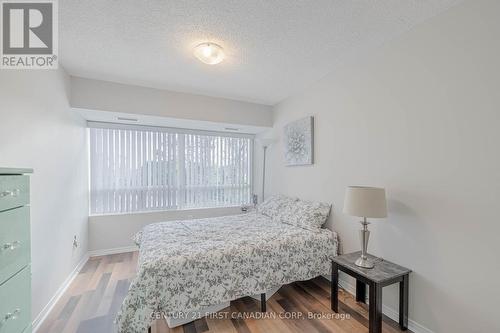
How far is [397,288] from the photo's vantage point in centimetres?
192

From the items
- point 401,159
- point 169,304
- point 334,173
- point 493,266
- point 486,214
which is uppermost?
point 401,159

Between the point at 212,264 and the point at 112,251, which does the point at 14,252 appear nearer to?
the point at 212,264

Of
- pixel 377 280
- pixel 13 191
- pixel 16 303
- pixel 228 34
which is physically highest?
pixel 228 34

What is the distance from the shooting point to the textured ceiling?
1.58m

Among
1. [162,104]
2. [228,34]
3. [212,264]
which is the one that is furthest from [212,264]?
[162,104]

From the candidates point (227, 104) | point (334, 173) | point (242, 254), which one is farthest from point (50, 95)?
point (334, 173)

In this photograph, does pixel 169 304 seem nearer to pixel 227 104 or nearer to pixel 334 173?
pixel 334 173

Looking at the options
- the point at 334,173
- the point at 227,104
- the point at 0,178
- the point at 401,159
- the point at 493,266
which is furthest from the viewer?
the point at 227,104

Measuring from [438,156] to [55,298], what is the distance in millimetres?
3797

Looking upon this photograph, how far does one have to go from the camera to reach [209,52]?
2039 millimetres

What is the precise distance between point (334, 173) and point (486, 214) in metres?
1.34

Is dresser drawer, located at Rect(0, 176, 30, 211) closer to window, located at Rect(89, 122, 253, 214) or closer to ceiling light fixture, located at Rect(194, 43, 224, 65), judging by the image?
ceiling light fixture, located at Rect(194, 43, 224, 65)

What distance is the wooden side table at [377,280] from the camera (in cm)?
163
